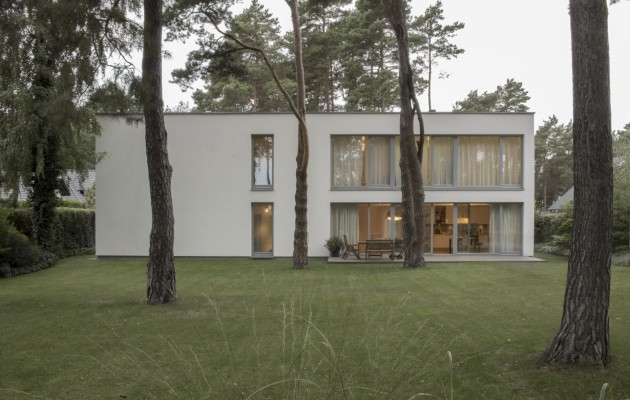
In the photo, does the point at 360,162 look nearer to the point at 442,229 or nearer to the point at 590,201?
the point at 442,229

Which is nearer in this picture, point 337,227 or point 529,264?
point 529,264

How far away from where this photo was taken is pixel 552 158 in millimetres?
47938

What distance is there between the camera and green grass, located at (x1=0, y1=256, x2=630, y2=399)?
3.79 m

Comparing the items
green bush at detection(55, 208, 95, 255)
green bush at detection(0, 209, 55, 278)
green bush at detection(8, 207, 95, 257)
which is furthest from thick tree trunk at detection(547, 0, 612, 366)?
green bush at detection(55, 208, 95, 255)

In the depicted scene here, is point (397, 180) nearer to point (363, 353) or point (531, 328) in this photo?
point (531, 328)

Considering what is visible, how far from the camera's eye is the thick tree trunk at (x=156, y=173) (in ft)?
28.3

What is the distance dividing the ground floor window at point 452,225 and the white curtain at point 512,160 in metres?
0.93

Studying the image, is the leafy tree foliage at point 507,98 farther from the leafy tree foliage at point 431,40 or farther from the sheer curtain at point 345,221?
the sheer curtain at point 345,221

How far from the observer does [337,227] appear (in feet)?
59.4

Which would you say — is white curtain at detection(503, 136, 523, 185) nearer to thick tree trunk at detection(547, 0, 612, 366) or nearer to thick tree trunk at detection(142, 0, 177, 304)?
thick tree trunk at detection(142, 0, 177, 304)

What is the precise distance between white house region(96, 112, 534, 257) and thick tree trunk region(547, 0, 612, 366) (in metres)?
12.8

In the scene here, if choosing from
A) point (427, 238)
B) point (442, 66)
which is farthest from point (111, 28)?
point (442, 66)

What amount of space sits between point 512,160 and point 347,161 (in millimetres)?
5864

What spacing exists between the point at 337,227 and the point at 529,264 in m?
6.34
